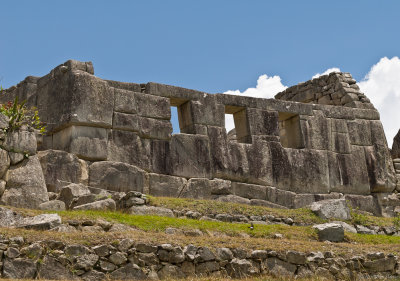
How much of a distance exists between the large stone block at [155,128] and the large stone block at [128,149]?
236 mm

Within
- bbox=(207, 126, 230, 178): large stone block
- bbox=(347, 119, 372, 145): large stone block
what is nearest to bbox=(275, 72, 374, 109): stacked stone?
bbox=(347, 119, 372, 145): large stone block

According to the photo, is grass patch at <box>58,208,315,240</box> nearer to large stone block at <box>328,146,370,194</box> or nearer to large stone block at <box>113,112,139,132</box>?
large stone block at <box>113,112,139,132</box>

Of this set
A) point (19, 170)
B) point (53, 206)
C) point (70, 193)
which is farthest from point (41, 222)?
point (70, 193)

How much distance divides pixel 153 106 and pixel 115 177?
96.9 inches

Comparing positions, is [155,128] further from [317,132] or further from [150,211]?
[317,132]

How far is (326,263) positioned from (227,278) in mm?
1927

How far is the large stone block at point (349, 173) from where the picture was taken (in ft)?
61.9

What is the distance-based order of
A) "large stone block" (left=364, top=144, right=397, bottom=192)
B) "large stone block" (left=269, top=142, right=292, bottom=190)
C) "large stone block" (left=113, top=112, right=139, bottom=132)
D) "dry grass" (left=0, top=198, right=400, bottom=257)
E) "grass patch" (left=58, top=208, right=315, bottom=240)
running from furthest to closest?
"large stone block" (left=364, top=144, right=397, bottom=192) < "large stone block" (left=269, top=142, right=292, bottom=190) < "large stone block" (left=113, top=112, right=139, bottom=132) < "grass patch" (left=58, top=208, right=315, bottom=240) < "dry grass" (left=0, top=198, right=400, bottom=257)

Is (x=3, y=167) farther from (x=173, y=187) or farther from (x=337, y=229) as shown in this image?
(x=337, y=229)

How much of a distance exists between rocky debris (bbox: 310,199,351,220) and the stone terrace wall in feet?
6.63

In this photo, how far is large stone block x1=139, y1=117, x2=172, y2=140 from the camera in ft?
52.2

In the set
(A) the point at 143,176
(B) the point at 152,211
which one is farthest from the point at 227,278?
(A) the point at 143,176

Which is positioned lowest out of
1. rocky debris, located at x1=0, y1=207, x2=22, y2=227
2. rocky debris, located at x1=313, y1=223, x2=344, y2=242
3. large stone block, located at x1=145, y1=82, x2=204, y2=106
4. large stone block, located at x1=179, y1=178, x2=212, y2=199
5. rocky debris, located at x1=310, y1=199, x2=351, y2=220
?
rocky debris, located at x1=313, y1=223, x2=344, y2=242

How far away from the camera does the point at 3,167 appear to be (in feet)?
38.4
